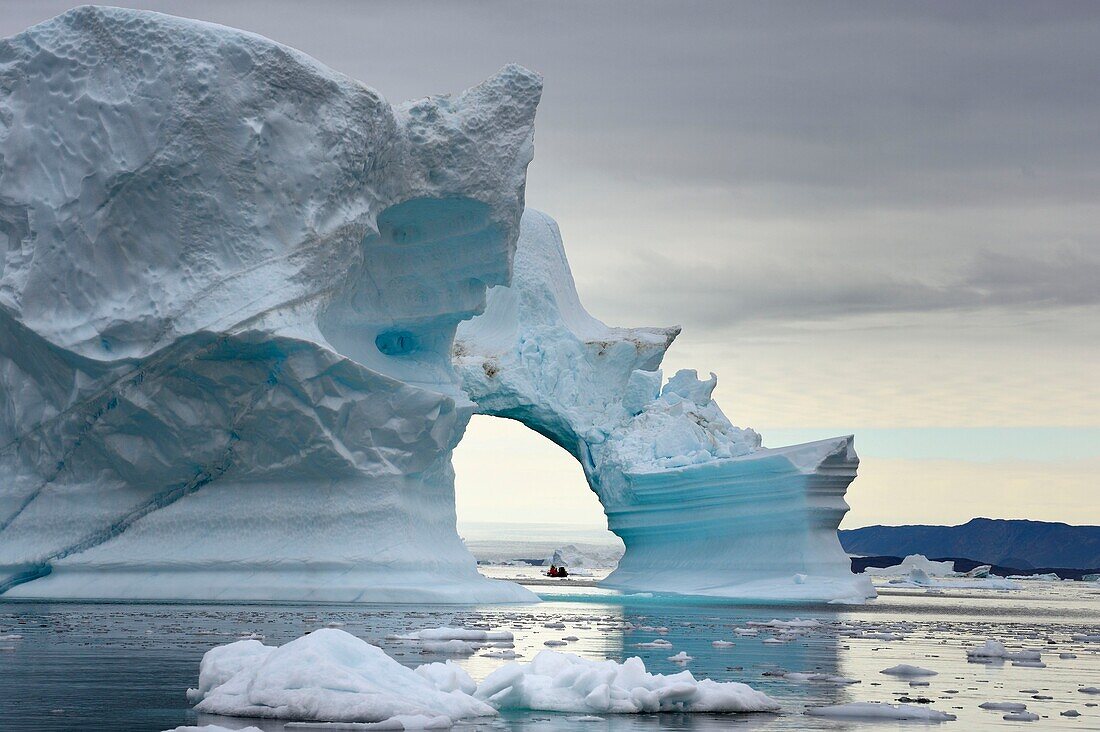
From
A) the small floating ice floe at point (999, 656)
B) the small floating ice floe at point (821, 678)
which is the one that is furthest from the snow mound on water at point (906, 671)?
the small floating ice floe at point (999, 656)

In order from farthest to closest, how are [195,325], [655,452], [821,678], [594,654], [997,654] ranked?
[655,452], [195,325], [997,654], [594,654], [821,678]

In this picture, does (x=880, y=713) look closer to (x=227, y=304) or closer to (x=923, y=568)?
(x=227, y=304)

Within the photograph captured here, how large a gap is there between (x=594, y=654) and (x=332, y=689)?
3577mm

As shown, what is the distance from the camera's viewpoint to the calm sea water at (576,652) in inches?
231

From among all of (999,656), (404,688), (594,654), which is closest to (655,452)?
(999,656)

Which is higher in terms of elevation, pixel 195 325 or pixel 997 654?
pixel 195 325

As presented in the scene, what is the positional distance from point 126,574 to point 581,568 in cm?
3256

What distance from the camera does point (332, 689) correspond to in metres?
5.60

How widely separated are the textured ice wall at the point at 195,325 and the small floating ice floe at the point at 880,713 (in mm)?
10013

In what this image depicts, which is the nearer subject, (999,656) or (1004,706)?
(1004,706)

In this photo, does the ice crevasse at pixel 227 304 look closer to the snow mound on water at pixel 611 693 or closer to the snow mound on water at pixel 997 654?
the snow mound on water at pixel 997 654

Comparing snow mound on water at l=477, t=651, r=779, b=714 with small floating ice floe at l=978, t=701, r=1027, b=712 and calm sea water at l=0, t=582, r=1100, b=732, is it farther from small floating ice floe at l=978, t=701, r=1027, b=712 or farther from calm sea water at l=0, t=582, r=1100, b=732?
small floating ice floe at l=978, t=701, r=1027, b=712

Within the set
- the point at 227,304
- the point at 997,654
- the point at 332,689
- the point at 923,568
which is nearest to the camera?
the point at 332,689

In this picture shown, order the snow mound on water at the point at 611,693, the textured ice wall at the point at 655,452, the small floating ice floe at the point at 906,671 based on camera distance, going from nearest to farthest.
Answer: the snow mound on water at the point at 611,693, the small floating ice floe at the point at 906,671, the textured ice wall at the point at 655,452
